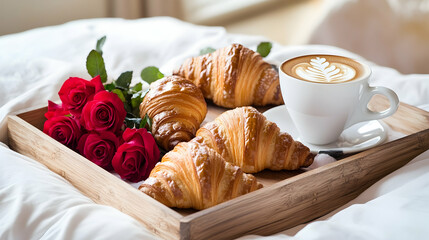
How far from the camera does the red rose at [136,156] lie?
35.3 inches

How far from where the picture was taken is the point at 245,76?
118 cm

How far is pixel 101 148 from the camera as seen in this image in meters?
0.95

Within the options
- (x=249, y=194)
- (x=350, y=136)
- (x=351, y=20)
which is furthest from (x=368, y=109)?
(x=351, y=20)

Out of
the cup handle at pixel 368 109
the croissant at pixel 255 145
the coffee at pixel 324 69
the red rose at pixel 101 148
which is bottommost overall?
the red rose at pixel 101 148

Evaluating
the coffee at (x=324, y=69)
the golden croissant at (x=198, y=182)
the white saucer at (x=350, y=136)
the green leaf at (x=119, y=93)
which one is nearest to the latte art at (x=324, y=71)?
the coffee at (x=324, y=69)

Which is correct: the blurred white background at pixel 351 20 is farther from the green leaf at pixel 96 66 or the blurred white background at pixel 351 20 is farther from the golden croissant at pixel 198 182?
the golden croissant at pixel 198 182

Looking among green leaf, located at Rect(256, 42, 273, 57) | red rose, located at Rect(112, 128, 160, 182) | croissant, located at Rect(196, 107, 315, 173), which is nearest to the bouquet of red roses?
red rose, located at Rect(112, 128, 160, 182)

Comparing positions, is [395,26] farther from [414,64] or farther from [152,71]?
[152,71]

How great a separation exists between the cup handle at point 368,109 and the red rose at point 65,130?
493mm

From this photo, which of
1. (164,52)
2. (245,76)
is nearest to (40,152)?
(245,76)

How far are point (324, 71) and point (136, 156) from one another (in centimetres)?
37

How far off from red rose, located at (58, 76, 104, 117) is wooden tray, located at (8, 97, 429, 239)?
0.25 feet

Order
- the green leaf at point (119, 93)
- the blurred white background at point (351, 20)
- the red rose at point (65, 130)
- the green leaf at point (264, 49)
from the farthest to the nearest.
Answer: the blurred white background at point (351, 20) → the green leaf at point (264, 49) → the green leaf at point (119, 93) → the red rose at point (65, 130)

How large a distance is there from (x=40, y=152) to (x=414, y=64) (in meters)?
2.09
